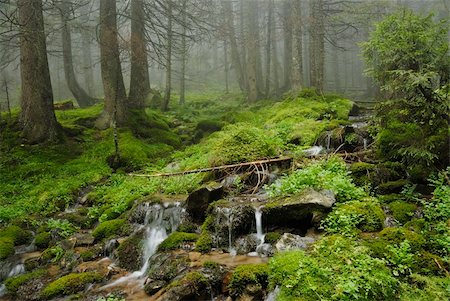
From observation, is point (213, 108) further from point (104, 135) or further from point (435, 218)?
point (435, 218)

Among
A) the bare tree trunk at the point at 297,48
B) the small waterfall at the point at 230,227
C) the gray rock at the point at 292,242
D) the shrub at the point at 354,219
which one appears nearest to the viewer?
the gray rock at the point at 292,242

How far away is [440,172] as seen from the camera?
19.5ft

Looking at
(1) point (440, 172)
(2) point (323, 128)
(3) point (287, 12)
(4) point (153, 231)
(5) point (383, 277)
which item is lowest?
(4) point (153, 231)

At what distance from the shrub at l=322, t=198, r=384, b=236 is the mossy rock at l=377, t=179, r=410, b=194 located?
90cm

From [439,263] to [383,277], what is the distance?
1028 mm

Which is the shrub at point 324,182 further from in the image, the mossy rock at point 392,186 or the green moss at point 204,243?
the green moss at point 204,243

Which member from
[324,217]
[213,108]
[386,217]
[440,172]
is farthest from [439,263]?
[213,108]

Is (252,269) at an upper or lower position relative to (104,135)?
lower

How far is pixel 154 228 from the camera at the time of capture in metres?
7.30

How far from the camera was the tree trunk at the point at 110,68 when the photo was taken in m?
13.1

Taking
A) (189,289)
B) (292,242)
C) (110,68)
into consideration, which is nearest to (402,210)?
(292,242)

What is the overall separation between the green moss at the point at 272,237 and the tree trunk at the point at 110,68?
9.04 m

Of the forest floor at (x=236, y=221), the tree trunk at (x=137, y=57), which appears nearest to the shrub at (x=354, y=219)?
the forest floor at (x=236, y=221)

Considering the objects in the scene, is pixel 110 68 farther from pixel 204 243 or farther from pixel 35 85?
pixel 204 243
